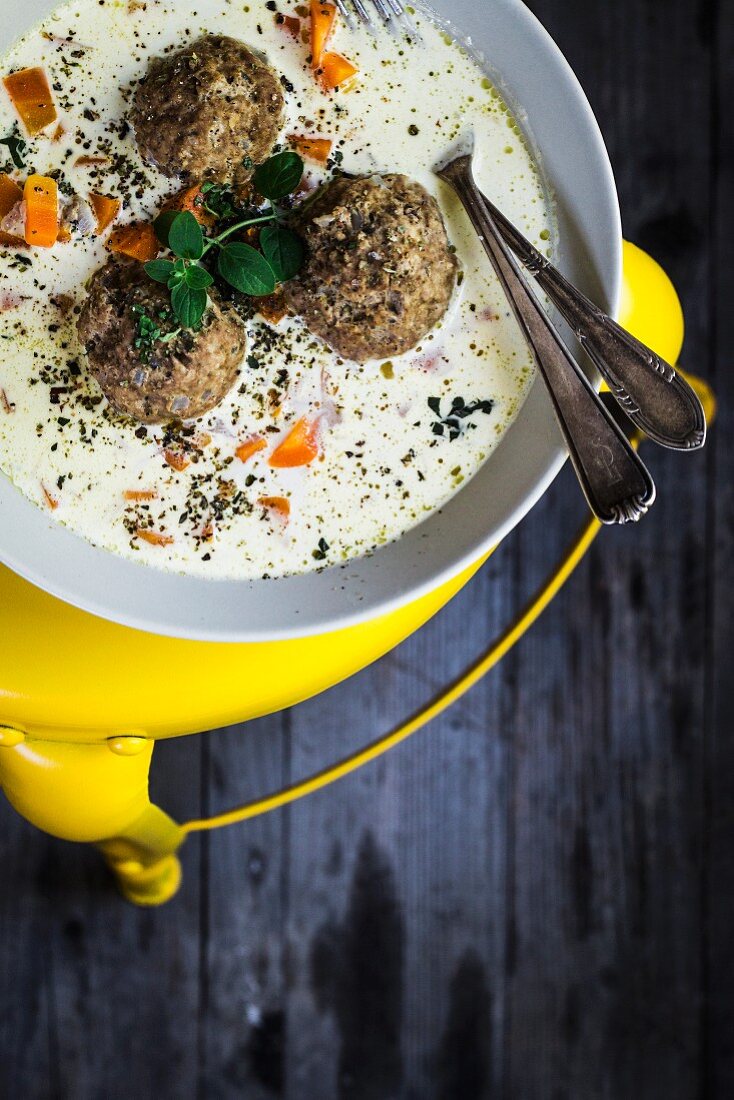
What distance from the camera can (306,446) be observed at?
1.43 m

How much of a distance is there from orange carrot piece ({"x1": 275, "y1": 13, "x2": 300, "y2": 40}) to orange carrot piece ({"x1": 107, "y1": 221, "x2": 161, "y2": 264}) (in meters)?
0.33

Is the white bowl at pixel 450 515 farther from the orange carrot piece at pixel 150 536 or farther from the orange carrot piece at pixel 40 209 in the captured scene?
the orange carrot piece at pixel 40 209

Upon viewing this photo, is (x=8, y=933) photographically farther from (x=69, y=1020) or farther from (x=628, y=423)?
(x=628, y=423)

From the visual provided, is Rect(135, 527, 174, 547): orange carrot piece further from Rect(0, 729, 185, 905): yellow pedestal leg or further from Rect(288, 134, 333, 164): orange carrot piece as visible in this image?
Rect(288, 134, 333, 164): orange carrot piece

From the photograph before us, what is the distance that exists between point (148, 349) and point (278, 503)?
0.28 m

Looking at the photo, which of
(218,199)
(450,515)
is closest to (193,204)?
(218,199)

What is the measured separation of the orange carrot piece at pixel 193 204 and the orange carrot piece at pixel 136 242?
0.04m

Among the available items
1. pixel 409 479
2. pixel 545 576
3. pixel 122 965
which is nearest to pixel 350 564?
pixel 409 479

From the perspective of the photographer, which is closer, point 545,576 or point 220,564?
point 220,564

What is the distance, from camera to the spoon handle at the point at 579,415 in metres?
1.34

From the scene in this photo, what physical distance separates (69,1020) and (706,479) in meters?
1.73

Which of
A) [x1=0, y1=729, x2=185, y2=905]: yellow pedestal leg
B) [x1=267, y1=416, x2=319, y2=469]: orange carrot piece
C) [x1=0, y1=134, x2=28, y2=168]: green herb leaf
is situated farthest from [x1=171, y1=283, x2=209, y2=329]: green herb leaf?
[x1=0, y1=729, x2=185, y2=905]: yellow pedestal leg

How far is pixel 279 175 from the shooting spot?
4.40ft

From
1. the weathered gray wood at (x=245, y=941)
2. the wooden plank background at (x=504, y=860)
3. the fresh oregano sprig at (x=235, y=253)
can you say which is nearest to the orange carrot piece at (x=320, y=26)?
the fresh oregano sprig at (x=235, y=253)
